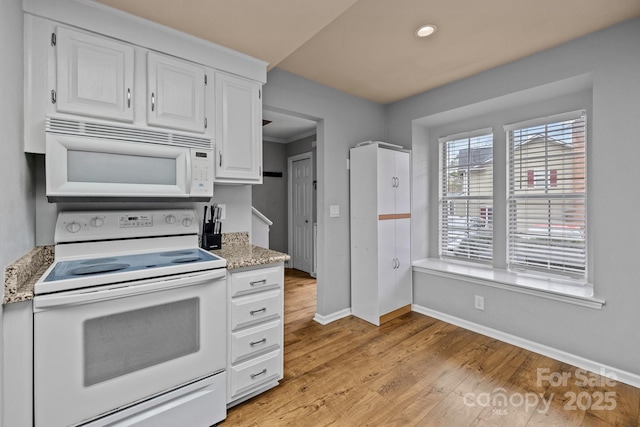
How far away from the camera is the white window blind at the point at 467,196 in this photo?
3178 millimetres

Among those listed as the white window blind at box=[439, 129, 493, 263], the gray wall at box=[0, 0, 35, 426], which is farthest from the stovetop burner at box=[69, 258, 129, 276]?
the white window blind at box=[439, 129, 493, 263]

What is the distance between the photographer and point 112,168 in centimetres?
165

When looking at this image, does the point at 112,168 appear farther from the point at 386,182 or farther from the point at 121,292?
the point at 386,182

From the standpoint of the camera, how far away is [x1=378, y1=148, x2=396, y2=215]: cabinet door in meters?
3.04

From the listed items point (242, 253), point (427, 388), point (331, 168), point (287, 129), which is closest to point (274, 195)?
point (287, 129)

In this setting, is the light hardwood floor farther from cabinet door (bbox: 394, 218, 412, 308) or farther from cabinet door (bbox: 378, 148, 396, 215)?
cabinet door (bbox: 378, 148, 396, 215)

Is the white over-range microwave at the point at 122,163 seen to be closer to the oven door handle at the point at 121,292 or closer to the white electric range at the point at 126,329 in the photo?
the white electric range at the point at 126,329

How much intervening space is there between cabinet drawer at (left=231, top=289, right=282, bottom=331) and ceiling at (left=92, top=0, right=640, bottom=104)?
1703 mm

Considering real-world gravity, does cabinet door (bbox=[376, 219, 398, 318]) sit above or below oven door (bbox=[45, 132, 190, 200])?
below

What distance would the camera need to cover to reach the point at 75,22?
1572 millimetres

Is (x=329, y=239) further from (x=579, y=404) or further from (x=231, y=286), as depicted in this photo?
(x=579, y=404)

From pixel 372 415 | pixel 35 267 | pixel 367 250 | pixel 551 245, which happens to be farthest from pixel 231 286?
pixel 551 245

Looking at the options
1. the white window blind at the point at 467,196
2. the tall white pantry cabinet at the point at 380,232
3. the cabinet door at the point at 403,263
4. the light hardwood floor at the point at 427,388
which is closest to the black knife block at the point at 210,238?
the light hardwood floor at the point at 427,388

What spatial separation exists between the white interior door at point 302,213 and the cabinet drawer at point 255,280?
3230 millimetres
